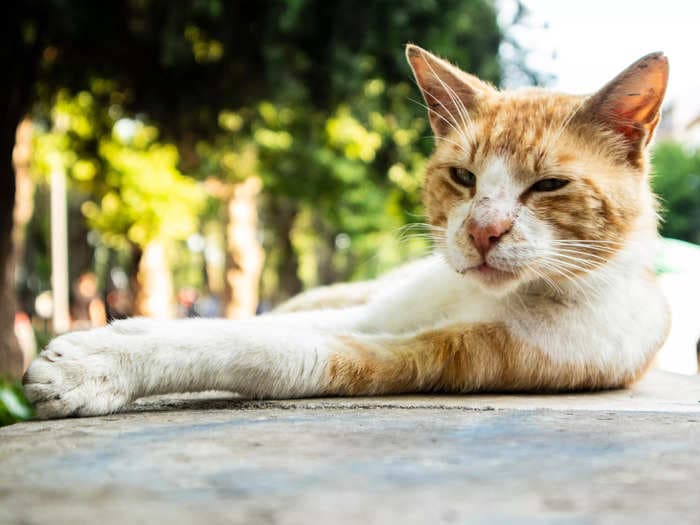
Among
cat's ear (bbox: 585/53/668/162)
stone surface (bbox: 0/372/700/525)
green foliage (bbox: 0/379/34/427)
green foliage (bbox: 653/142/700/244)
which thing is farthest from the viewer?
green foliage (bbox: 653/142/700/244)

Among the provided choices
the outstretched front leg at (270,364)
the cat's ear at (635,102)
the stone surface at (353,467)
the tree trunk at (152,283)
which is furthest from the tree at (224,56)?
the tree trunk at (152,283)

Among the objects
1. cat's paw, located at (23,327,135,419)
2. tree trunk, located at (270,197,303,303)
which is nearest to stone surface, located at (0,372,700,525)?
cat's paw, located at (23,327,135,419)

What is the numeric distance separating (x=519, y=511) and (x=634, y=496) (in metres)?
0.25

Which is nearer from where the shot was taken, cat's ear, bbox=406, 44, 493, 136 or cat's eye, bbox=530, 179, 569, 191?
cat's eye, bbox=530, 179, 569, 191

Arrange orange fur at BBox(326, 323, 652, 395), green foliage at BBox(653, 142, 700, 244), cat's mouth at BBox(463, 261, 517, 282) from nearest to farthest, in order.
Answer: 1. orange fur at BBox(326, 323, 652, 395)
2. cat's mouth at BBox(463, 261, 517, 282)
3. green foliage at BBox(653, 142, 700, 244)

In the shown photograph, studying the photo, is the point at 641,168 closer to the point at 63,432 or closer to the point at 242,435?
the point at 242,435

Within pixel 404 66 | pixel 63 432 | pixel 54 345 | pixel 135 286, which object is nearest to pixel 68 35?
pixel 404 66

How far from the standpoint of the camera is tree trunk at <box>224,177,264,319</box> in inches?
774

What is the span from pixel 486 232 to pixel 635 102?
95 cm

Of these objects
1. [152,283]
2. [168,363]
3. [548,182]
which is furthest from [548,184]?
[152,283]

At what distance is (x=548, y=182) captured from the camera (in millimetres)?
3217

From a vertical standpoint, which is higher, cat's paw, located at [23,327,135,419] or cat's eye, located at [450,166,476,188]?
cat's eye, located at [450,166,476,188]

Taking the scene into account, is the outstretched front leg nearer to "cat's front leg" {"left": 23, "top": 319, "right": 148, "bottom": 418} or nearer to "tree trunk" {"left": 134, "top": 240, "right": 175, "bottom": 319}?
"cat's front leg" {"left": 23, "top": 319, "right": 148, "bottom": 418}

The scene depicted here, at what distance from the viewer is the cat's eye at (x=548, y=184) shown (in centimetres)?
321
